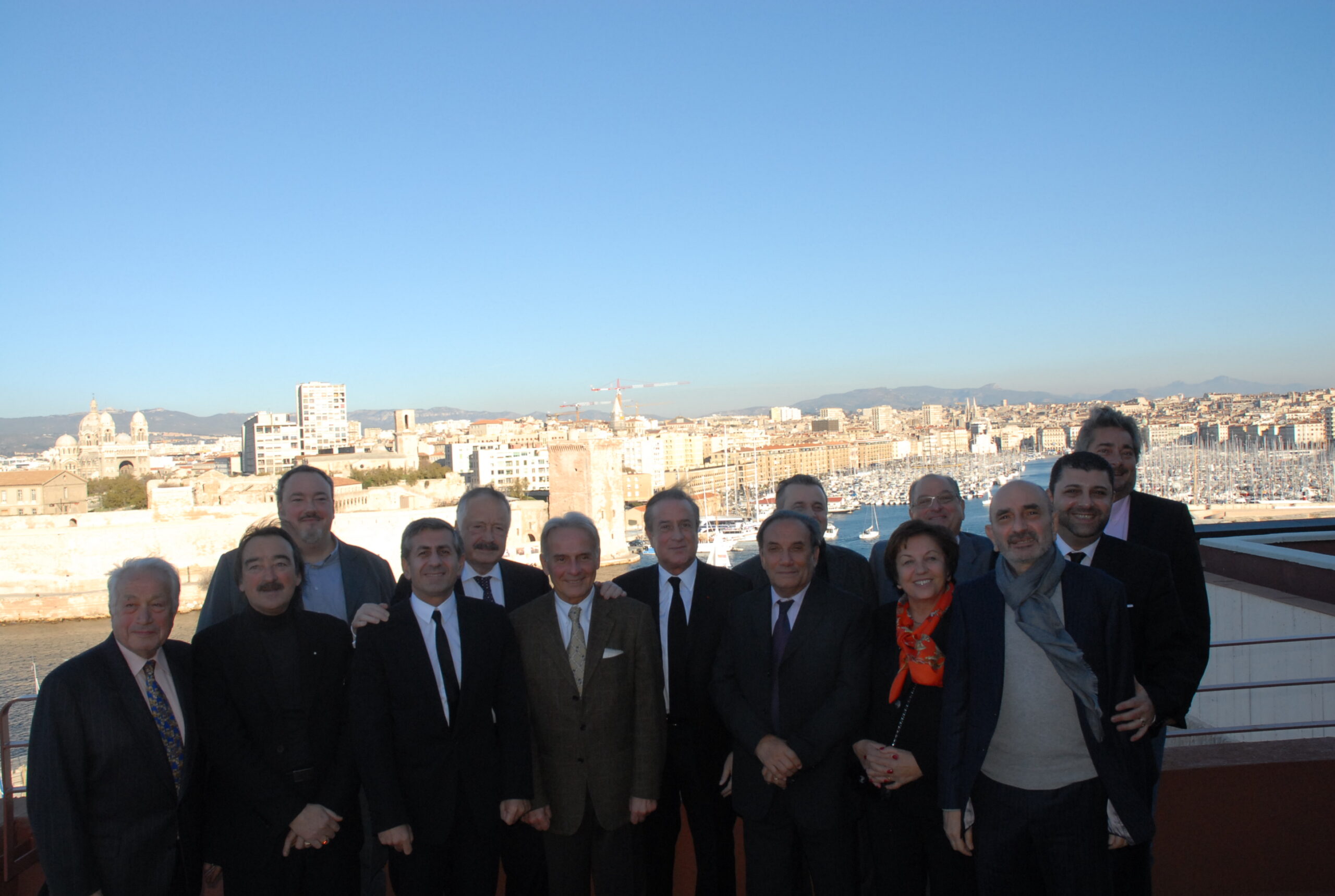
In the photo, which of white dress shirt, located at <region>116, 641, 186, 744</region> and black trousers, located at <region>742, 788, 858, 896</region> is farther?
black trousers, located at <region>742, 788, 858, 896</region>

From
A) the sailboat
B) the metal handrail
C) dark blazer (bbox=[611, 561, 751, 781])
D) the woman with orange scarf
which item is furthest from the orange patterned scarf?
the sailboat

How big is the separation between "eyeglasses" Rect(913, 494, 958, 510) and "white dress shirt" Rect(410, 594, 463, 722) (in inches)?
53.5

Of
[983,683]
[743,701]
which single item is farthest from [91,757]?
[983,683]

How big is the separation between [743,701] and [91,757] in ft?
4.42

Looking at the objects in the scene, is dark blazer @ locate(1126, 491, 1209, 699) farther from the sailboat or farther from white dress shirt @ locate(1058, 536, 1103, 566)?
the sailboat

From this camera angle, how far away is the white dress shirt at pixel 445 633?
6.24ft

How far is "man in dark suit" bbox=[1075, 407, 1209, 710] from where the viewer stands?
74.4 inches

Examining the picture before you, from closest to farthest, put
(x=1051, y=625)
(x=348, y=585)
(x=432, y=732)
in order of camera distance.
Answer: (x=1051, y=625) → (x=432, y=732) → (x=348, y=585)

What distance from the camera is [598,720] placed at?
193 centimetres

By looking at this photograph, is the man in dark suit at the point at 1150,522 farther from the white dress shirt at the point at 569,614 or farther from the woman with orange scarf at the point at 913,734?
the white dress shirt at the point at 569,614

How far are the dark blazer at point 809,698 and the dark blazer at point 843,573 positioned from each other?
0.32 metres

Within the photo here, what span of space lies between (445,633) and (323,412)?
3816 inches

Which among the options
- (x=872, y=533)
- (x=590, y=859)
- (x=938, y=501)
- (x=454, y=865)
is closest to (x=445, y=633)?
(x=454, y=865)

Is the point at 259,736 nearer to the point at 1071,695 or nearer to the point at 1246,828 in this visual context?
the point at 1071,695
